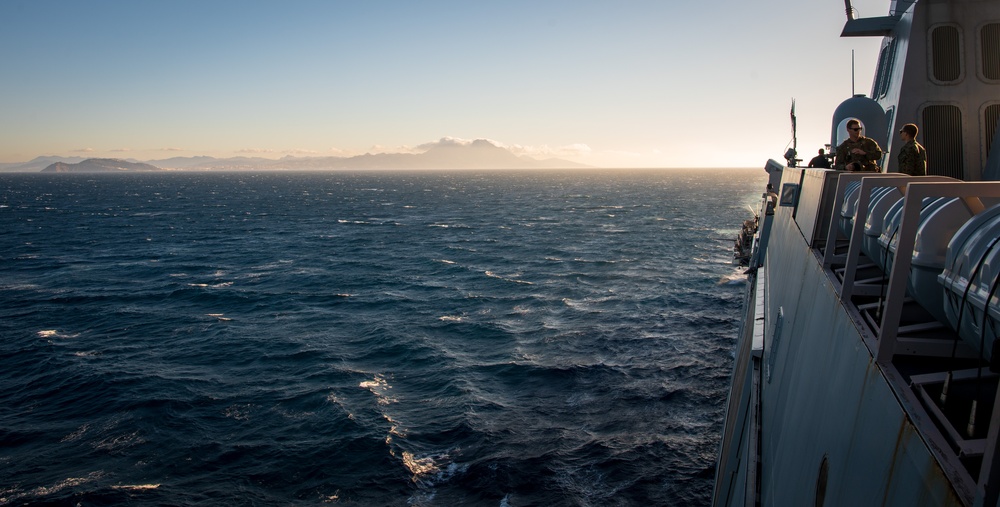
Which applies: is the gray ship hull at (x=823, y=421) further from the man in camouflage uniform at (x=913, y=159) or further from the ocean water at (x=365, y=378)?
the ocean water at (x=365, y=378)

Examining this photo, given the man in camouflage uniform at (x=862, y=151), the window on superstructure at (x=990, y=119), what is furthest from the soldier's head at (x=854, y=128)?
the window on superstructure at (x=990, y=119)

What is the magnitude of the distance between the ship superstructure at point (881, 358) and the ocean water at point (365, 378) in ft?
26.6

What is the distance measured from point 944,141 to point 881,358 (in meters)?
16.9

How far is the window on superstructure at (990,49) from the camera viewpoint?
56.9 feet

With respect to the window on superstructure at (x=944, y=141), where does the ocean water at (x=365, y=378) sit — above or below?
below

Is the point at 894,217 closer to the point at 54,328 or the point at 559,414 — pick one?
the point at 559,414

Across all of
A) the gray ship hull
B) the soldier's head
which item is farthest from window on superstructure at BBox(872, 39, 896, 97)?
the gray ship hull

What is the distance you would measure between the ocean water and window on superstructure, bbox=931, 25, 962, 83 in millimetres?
12376

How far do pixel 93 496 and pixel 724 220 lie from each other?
7945cm

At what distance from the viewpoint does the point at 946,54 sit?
17781 mm

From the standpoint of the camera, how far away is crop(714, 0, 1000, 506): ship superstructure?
3.34m

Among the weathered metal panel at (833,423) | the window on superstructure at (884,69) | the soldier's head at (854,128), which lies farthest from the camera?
the window on superstructure at (884,69)

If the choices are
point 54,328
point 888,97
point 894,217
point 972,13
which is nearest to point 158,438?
point 54,328

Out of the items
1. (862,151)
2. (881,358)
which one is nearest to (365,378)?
(862,151)
